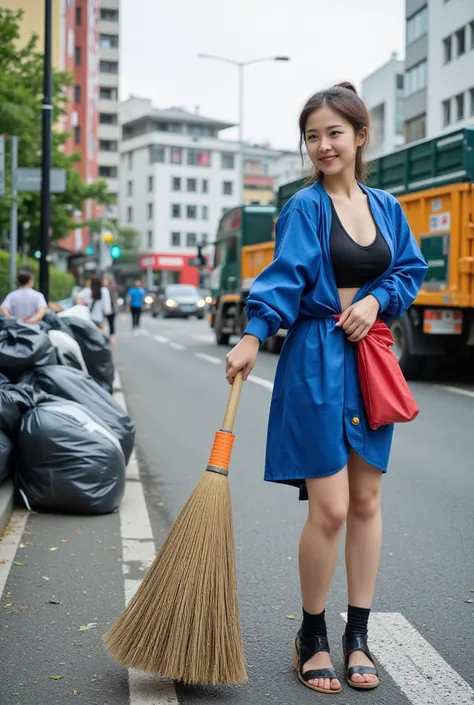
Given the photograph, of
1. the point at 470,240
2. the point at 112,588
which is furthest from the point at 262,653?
the point at 470,240

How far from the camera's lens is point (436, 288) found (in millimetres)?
13938

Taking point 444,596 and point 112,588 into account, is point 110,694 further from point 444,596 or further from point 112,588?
point 444,596

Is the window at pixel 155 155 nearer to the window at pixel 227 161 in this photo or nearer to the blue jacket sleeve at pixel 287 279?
the window at pixel 227 161

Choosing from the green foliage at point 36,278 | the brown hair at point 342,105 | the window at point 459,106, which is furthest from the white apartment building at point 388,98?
the brown hair at point 342,105

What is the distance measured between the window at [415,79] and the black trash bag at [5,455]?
48896mm

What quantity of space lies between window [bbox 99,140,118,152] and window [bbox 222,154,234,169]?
40.8 ft

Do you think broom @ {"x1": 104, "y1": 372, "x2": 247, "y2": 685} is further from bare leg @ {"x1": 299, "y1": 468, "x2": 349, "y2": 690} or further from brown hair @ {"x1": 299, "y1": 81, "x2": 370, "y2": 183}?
brown hair @ {"x1": 299, "y1": 81, "x2": 370, "y2": 183}

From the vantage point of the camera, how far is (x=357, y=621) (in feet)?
11.5

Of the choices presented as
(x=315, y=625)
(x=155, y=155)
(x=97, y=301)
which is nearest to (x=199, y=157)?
(x=155, y=155)

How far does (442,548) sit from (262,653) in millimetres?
1933

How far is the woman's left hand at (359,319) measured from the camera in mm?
3365

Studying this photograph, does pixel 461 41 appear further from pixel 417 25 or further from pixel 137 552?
pixel 137 552

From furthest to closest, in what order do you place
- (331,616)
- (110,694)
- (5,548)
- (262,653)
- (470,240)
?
(470,240) → (5,548) → (331,616) → (262,653) → (110,694)

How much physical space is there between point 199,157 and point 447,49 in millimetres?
54864
